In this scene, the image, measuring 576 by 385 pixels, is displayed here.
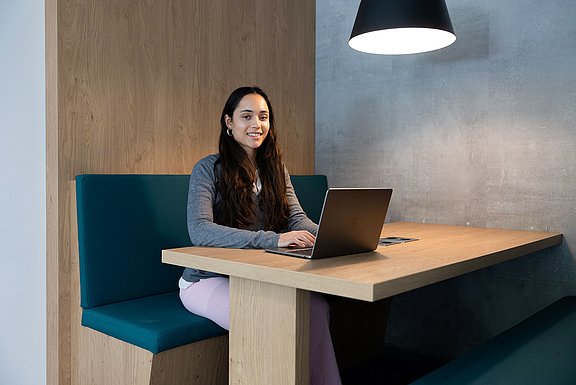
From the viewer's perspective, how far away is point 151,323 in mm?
1857

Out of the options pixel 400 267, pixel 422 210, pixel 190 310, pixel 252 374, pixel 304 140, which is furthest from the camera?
pixel 304 140

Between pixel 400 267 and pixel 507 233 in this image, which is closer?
pixel 400 267

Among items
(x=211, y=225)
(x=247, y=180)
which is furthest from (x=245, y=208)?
(x=211, y=225)

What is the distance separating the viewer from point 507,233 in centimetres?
242

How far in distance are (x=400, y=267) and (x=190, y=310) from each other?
90 cm

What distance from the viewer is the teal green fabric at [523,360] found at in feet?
4.82

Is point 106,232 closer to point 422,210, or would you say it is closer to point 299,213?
point 299,213

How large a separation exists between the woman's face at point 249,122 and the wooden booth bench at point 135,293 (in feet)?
1.31

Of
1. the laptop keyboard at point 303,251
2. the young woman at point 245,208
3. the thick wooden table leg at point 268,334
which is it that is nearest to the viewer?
the thick wooden table leg at point 268,334

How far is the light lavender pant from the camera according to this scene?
A: 1709 mm
